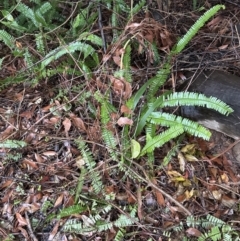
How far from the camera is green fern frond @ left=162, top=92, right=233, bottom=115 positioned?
3072mm

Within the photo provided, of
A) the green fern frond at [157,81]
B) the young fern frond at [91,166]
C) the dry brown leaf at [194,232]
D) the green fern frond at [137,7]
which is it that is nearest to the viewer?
the dry brown leaf at [194,232]

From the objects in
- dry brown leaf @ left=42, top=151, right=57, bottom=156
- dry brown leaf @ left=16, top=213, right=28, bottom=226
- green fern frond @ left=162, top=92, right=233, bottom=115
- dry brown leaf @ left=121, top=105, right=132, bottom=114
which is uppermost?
green fern frond @ left=162, top=92, right=233, bottom=115

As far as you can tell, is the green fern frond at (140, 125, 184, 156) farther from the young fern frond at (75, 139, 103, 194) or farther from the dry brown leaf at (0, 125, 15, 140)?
the dry brown leaf at (0, 125, 15, 140)

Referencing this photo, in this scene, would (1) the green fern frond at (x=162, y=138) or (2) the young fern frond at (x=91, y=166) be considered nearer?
(1) the green fern frond at (x=162, y=138)

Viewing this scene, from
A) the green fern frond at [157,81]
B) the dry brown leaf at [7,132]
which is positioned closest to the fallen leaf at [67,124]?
the dry brown leaf at [7,132]

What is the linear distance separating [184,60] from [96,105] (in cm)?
91

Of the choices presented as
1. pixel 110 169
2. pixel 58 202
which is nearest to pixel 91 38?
pixel 110 169

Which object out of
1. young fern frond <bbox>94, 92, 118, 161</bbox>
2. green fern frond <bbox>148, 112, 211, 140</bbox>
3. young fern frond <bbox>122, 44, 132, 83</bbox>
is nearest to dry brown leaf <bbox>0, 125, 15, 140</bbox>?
young fern frond <bbox>94, 92, 118, 161</bbox>

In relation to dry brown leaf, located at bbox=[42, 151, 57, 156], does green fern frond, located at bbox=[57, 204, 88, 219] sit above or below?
below

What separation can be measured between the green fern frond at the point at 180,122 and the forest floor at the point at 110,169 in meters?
0.22

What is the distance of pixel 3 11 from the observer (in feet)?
12.9

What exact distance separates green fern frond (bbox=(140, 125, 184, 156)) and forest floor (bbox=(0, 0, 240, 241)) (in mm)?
158

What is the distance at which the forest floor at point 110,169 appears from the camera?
3.15 m

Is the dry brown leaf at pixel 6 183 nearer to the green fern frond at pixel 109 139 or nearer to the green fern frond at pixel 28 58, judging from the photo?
the green fern frond at pixel 109 139
